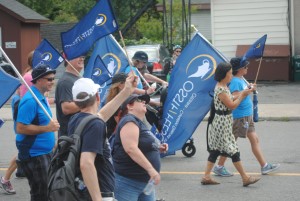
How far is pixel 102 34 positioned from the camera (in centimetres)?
809

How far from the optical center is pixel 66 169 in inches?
183

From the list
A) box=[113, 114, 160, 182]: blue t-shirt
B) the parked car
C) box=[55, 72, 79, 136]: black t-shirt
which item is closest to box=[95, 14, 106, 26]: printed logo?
box=[55, 72, 79, 136]: black t-shirt

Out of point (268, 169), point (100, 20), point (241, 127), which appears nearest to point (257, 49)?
point (241, 127)

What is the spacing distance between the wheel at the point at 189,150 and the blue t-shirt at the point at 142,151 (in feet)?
16.5

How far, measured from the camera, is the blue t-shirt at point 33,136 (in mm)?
6484

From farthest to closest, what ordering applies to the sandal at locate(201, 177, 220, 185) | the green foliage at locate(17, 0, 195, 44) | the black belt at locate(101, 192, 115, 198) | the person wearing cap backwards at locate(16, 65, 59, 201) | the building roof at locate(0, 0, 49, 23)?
the green foliage at locate(17, 0, 195, 44) < the building roof at locate(0, 0, 49, 23) < the sandal at locate(201, 177, 220, 185) < the person wearing cap backwards at locate(16, 65, 59, 201) < the black belt at locate(101, 192, 115, 198)

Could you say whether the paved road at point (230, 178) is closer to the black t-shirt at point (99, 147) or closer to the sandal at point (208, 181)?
the sandal at point (208, 181)

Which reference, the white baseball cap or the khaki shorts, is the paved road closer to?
the khaki shorts

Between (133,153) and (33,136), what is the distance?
4.78ft

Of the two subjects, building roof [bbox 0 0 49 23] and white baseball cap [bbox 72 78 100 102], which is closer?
white baseball cap [bbox 72 78 100 102]

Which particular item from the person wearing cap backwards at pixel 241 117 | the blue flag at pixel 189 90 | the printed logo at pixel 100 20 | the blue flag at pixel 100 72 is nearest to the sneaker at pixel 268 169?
the person wearing cap backwards at pixel 241 117

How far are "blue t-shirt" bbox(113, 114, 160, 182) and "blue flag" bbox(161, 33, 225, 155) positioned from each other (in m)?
3.68

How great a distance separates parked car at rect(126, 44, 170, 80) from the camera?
20391 mm

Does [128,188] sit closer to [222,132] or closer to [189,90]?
[222,132]
